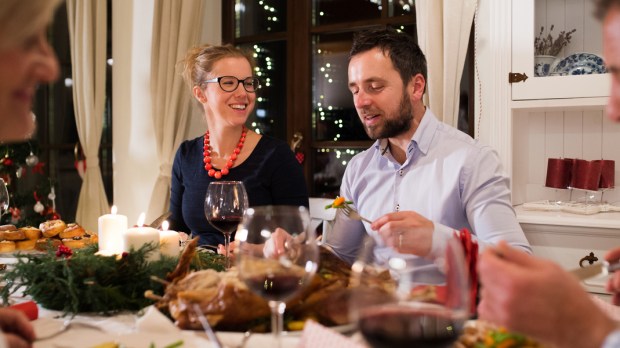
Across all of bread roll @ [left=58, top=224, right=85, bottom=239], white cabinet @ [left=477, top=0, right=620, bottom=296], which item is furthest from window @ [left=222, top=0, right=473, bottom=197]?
bread roll @ [left=58, top=224, right=85, bottom=239]

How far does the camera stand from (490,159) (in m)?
1.81

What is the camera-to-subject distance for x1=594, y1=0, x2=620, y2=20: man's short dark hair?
0.79 meters

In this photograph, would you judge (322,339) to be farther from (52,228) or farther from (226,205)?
(52,228)

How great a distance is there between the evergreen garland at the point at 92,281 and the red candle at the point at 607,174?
2186mm

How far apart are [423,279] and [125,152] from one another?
3721 mm

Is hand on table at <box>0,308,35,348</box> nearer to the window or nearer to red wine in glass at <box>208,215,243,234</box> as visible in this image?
red wine in glass at <box>208,215,243,234</box>

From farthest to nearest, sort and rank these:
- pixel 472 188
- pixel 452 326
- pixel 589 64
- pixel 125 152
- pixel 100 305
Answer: pixel 125 152
pixel 589 64
pixel 472 188
pixel 100 305
pixel 452 326

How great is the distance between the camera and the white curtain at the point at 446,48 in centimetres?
287

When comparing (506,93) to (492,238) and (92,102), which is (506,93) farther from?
(92,102)

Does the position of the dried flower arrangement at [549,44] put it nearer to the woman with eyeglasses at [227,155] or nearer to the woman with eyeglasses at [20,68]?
the woman with eyeglasses at [227,155]

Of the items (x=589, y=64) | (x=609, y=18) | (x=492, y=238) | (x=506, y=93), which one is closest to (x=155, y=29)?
(x=506, y=93)

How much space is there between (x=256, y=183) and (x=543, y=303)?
174cm

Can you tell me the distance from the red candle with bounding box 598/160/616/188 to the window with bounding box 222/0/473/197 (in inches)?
48.7

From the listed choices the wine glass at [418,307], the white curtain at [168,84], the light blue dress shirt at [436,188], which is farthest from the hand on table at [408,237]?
the white curtain at [168,84]
